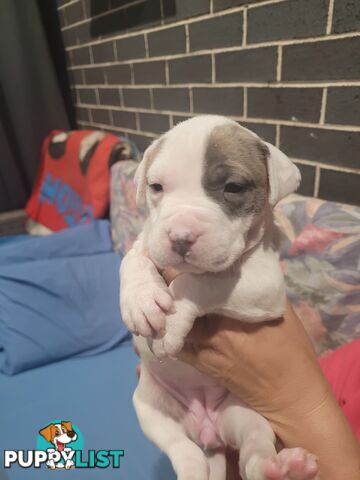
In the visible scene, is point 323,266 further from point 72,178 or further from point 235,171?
point 72,178

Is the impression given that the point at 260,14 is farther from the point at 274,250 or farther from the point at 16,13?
the point at 16,13

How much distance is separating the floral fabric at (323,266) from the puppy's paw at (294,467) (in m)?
0.65

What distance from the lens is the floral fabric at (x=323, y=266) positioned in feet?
4.38

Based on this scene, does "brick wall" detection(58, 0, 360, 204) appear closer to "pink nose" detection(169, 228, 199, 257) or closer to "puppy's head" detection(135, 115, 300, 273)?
"puppy's head" detection(135, 115, 300, 273)

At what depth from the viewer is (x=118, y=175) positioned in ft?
8.62

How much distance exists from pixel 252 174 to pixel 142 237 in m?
0.40

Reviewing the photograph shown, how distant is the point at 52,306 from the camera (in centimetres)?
228

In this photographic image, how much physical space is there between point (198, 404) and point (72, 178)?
2.46m

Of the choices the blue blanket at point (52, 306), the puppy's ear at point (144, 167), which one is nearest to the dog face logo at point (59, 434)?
the blue blanket at point (52, 306)

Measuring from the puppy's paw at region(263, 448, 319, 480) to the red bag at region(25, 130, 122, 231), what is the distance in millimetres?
2281

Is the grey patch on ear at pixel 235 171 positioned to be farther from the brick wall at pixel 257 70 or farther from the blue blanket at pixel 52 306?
the blue blanket at pixel 52 306

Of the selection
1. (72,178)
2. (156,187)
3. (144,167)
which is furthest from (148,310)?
(72,178)

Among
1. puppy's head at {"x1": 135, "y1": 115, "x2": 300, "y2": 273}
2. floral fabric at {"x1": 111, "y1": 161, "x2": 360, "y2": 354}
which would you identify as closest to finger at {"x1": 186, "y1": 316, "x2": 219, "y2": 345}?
puppy's head at {"x1": 135, "y1": 115, "x2": 300, "y2": 273}

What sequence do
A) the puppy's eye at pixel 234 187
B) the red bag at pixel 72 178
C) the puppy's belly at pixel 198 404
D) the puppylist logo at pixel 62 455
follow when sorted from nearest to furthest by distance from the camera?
the puppy's eye at pixel 234 187
the puppy's belly at pixel 198 404
the puppylist logo at pixel 62 455
the red bag at pixel 72 178
